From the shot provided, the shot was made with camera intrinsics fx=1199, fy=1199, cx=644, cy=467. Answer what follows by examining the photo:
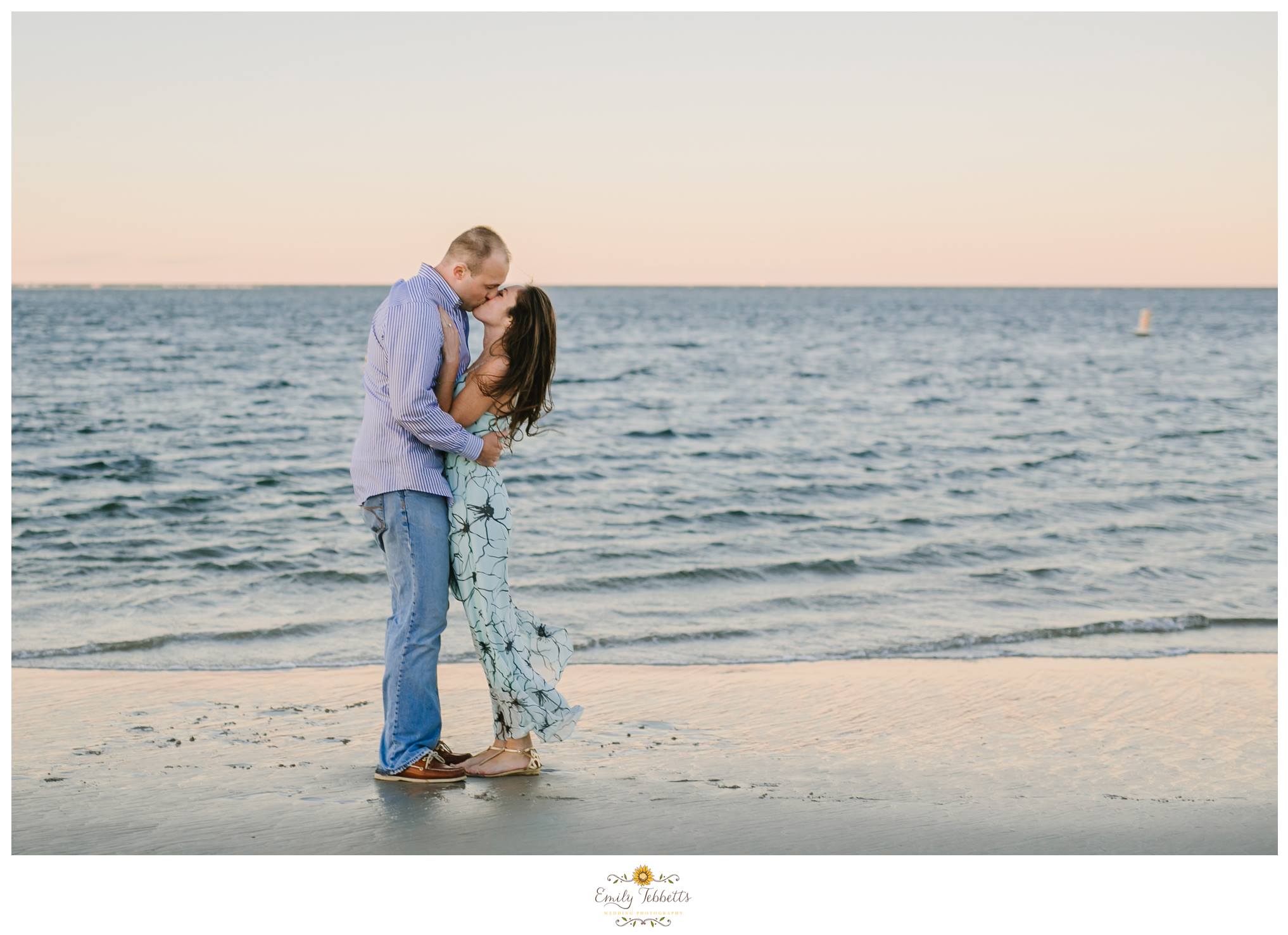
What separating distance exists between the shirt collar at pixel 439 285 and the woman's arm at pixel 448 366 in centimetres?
6

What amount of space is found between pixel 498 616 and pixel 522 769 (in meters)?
0.59

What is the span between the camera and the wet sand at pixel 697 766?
393 centimetres

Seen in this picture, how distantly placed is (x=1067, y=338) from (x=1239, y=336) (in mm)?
7628

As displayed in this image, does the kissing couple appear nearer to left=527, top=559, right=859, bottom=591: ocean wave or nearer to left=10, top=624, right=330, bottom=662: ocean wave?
left=10, top=624, right=330, bottom=662: ocean wave

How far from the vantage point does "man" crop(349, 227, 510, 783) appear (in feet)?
13.4

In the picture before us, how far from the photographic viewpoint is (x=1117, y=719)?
211 inches

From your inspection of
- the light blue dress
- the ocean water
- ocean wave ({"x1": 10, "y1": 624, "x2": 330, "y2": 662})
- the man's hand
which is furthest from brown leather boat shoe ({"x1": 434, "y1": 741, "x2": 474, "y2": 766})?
ocean wave ({"x1": 10, "y1": 624, "x2": 330, "y2": 662})

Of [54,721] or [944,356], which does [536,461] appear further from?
[944,356]

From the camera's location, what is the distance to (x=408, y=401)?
406cm

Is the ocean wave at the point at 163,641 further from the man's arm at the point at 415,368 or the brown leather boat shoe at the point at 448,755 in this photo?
the man's arm at the point at 415,368

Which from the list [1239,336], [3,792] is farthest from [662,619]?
[1239,336]

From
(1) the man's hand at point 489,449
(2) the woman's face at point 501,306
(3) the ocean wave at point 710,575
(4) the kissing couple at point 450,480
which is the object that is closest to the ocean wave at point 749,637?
(3) the ocean wave at point 710,575

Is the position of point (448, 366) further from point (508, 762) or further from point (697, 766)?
point (697, 766)

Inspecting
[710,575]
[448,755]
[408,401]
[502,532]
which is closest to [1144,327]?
[710,575]
